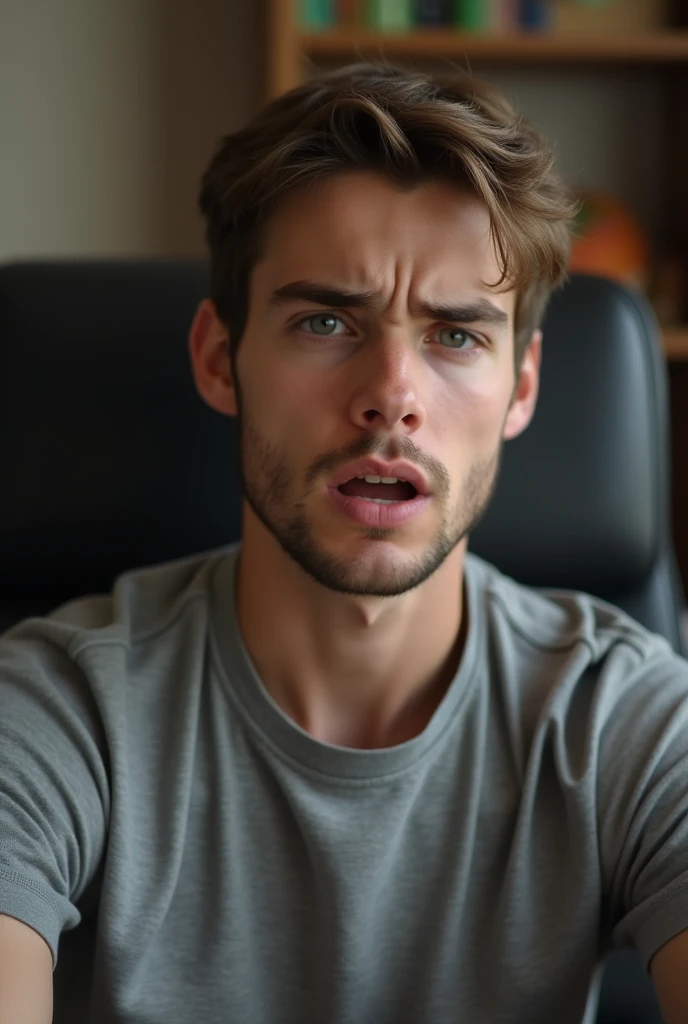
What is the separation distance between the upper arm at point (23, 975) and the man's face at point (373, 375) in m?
0.39

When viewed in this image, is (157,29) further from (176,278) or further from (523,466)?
(523,466)

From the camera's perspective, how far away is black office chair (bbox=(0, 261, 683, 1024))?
4.14ft

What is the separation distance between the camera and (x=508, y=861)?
1.03 metres

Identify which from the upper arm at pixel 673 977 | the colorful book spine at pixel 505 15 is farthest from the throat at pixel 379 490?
the colorful book spine at pixel 505 15

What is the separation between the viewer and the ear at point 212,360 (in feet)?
Answer: 3.89

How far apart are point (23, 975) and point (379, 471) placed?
49cm

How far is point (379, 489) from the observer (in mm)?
1026

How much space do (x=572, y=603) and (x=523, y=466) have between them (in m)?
0.18

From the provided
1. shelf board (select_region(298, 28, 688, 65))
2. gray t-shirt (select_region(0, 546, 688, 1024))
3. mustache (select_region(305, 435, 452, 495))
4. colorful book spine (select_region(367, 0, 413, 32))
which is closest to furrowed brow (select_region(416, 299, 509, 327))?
mustache (select_region(305, 435, 452, 495))

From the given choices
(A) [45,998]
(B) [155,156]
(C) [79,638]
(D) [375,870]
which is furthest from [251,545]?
(B) [155,156]

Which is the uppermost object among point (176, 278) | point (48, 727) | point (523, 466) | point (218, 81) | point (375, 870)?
point (218, 81)

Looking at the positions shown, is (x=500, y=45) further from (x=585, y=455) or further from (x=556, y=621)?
(x=556, y=621)

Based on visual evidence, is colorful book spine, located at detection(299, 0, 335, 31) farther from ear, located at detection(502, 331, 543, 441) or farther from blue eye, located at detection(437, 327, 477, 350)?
blue eye, located at detection(437, 327, 477, 350)

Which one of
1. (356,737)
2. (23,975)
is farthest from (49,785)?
(356,737)
